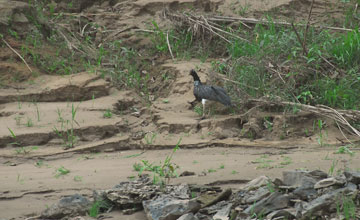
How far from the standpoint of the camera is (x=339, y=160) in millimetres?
5406

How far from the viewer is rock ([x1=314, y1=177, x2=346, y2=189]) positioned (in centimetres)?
408

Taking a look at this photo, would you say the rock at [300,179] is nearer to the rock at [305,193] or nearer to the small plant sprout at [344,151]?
the rock at [305,193]

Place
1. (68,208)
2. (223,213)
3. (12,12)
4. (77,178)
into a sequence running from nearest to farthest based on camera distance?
(223,213), (68,208), (77,178), (12,12)

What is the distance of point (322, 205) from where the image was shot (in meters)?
3.80

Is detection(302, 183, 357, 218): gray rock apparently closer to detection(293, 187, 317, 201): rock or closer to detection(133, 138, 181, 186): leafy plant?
detection(293, 187, 317, 201): rock

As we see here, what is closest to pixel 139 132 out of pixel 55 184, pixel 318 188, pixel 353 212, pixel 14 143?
pixel 14 143

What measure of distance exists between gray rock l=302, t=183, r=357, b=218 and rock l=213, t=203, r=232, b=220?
571mm

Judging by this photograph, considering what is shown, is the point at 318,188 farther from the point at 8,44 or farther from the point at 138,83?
the point at 8,44

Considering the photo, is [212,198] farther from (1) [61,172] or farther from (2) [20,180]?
(2) [20,180]

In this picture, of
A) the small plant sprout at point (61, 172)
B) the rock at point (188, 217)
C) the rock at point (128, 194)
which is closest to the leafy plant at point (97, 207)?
the rock at point (128, 194)

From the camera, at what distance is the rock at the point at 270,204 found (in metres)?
3.96

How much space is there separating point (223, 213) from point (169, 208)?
1.35ft

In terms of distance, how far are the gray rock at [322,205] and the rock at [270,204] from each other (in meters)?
0.18

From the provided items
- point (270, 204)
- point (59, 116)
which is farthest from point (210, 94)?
point (270, 204)
